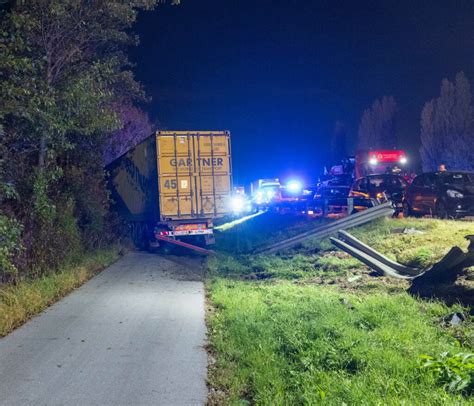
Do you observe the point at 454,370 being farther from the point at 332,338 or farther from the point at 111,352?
the point at 111,352

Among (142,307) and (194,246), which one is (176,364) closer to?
(142,307)

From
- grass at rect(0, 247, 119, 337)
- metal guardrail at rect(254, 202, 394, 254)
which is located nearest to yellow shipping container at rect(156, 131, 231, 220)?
metal guardrail at rect(254, 202, 394, 254)

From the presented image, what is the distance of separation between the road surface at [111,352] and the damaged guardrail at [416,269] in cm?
353

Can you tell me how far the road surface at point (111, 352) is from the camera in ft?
16.2

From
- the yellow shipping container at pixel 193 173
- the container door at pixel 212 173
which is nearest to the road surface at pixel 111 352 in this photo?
the yellow shipping container at pixel 193 173

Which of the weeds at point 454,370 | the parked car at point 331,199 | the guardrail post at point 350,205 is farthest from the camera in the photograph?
the parked car at point 331,199

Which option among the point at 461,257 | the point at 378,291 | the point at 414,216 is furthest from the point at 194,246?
the point at 461,257

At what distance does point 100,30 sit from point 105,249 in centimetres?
684

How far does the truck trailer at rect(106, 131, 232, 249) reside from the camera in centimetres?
1698

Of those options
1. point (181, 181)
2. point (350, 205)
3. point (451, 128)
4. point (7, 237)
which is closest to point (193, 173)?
point (181, 181)

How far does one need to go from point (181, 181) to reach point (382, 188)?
8.45 metres

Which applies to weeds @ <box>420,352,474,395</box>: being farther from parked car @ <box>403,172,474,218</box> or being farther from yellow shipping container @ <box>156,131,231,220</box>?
yellow shipping container @ <box>156,131,231,220</box>

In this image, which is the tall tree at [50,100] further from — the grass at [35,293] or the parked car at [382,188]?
the parked car at [382,188]

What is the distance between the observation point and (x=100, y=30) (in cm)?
1208
